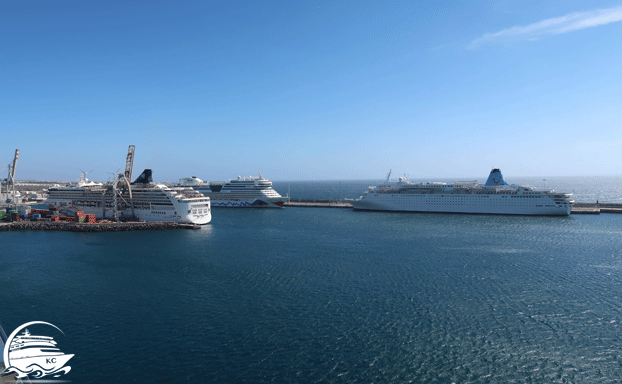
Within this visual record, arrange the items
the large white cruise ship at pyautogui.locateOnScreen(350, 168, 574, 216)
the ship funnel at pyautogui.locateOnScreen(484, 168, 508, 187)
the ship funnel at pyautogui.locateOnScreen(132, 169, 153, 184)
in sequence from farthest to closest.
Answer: the ship funnel at pyautogui.locateOnScreen(484, 168, 508, 187) → the large white cruise ship at pyautogui.locateOnScreen(350, 168, 574, 216) → the ship funnel at pyautogui.locateOnScreen(132, 169, 153, 184)

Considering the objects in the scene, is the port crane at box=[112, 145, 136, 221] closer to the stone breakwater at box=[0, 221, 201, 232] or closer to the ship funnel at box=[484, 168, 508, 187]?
the stone breakwater at box=[0, 221, 201, 232]

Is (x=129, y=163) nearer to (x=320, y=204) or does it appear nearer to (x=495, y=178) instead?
(x=320, y=204)

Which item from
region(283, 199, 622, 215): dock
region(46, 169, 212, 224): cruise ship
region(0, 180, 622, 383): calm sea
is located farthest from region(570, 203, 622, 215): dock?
region(46, 169, 212, 224): cruise ship

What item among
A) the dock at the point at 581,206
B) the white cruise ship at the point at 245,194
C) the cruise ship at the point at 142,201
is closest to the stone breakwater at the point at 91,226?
the cruise ship at the point at 142,201

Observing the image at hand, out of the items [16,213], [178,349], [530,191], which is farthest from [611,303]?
[16,213]

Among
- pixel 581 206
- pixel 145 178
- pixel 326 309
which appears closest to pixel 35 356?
pixel 326 309

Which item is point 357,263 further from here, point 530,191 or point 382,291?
point 530,191
